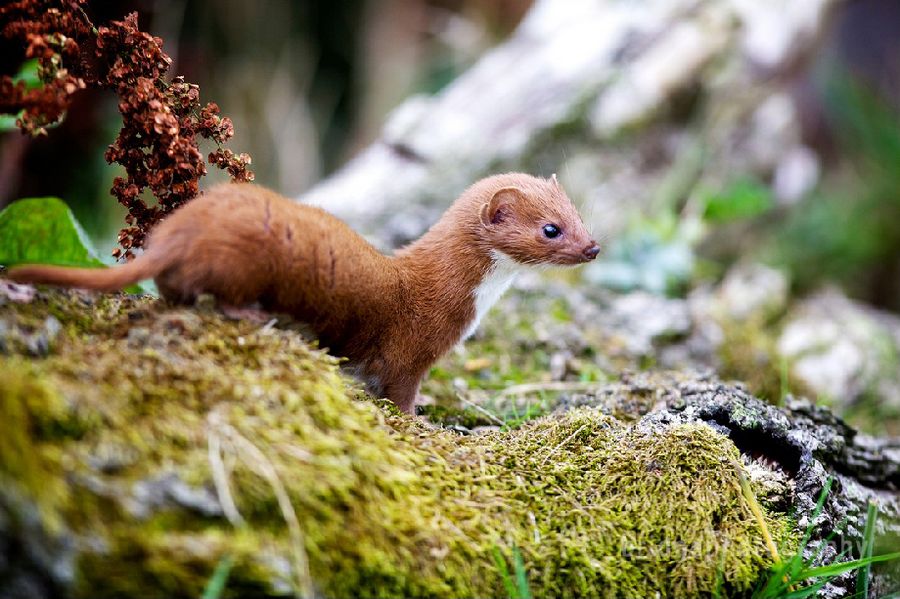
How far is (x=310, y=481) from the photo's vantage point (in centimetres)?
245

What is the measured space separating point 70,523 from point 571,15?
23.7ft

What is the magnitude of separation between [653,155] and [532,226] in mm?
4302

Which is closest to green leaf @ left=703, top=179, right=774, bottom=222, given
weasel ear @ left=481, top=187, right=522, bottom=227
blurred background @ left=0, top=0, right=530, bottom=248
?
weasel ear @ left=481, top=187, right=522, bottom=227

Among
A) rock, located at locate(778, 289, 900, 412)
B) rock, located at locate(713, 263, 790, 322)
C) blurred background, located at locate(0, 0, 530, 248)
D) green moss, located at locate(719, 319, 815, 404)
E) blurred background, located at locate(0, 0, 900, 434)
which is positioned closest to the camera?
green moss, located at locate(719, 319, 815, 404)

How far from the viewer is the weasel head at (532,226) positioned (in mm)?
4086

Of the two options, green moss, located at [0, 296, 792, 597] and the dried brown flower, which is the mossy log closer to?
green moss, located at [0, 296, 792, 597]

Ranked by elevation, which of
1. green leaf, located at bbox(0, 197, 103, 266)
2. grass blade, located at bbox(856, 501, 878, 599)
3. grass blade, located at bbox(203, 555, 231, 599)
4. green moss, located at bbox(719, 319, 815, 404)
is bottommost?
grass blade, located at bbox(203, 555, 231, 599)

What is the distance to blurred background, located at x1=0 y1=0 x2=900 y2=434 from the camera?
6738 millimetres

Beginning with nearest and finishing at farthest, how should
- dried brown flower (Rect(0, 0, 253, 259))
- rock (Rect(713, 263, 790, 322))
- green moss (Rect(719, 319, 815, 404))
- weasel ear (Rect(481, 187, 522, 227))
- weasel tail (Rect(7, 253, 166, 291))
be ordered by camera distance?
1. weasel tail (Rect(7, 253, 166, 291))
2. dried brown flower (Rect(0, 0, 253, 259))
3. weasel ear (Rect(481, 187, 522, 227))
4. green moss (Rect(719, 319, 815, 404))
5. rock (Rect(713, 263, 790, 322))

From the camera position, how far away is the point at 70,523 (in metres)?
2.07

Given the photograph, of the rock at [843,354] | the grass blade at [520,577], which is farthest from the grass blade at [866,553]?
the rock at [843,354]

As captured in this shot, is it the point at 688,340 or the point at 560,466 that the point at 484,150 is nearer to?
the point at 688,340

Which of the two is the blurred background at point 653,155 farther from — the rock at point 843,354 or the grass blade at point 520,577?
the grass blade at point 520,577

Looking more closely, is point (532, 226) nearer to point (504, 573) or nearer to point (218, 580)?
point (504, 573)
